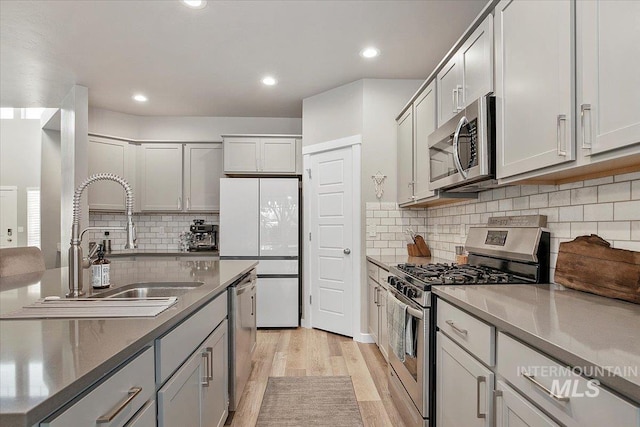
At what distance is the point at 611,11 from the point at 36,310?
2031mm

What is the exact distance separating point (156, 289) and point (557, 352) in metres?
1.68

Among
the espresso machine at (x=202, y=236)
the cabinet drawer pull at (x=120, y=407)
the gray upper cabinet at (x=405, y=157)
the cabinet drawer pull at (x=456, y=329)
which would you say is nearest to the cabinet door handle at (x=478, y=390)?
the cabinet drawer pull at (x=456, y=329)

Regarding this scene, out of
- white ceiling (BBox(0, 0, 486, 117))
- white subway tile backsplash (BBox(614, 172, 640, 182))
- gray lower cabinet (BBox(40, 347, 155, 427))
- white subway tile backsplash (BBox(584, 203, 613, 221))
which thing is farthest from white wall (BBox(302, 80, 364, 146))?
gray lower cabinet (BBox(40, 347, 155, 427))

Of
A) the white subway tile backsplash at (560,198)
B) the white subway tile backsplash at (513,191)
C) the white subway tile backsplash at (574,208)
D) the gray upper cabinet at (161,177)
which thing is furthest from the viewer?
the gray upper cabinet at (161,177)

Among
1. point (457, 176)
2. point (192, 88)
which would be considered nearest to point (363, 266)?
point (457, 176)

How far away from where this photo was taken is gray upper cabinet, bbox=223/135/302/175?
4.68 metres

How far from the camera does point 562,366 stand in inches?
35.1

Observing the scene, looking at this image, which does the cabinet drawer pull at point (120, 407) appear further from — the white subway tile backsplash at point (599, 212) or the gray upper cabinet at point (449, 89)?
the gray upper cabinet at point (449, 89)

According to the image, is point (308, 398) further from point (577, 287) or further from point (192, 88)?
point (192, 88)

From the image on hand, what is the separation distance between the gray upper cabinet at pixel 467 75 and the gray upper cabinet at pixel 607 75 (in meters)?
0.65

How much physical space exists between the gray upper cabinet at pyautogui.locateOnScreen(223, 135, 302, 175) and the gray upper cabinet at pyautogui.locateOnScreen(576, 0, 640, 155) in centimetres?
364

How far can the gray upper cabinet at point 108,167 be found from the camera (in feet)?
15.0

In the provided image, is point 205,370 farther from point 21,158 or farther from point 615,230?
point 21,158

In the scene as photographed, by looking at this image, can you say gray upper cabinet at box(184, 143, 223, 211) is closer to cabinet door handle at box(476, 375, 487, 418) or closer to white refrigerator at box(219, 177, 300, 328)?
white refrigerator at box(219, 177, 300, 328)
